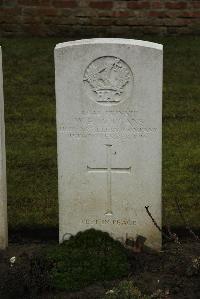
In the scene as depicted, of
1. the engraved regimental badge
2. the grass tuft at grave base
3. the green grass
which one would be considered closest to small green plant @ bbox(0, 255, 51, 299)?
the grass tuft at grave base

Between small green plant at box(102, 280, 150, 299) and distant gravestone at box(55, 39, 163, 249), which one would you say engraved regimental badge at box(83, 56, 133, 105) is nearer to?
distant gravestone at box(55, 39, 163, 249)

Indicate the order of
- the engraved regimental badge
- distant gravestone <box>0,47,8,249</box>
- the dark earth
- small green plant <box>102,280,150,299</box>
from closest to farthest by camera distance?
small green plant <box>102,280,150,299</box> < the dark earth < the engraved regimental badge < distant gravestone <box>0,47,8,249</box>

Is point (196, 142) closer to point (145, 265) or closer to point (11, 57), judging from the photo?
point (145, 265)

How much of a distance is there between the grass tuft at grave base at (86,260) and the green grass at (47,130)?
26.7 inches

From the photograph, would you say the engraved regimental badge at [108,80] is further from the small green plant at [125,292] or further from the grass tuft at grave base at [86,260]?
the small green plant at [125,292]

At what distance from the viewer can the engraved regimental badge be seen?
5.81 m

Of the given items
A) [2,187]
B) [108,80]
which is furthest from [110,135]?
[2,187]

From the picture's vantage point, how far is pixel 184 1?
1245cm

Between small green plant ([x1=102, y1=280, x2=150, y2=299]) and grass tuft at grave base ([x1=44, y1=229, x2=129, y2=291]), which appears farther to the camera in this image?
grass tuft at grave base ([x1=44, y1=229, x2=129, y2=291])

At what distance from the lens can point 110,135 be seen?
19.4 feet

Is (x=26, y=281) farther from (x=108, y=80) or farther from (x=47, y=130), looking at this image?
(x=47, y=130)

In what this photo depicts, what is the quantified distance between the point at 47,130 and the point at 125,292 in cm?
402

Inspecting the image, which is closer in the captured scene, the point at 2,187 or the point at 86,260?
the point at 86,260

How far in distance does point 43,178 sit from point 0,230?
5.22 ft
